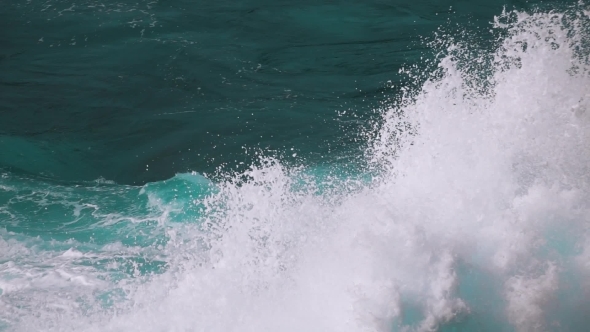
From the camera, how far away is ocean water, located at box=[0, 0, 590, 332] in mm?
5363

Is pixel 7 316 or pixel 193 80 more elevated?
pixel 193 80

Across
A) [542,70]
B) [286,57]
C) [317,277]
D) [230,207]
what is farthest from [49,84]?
[542,70]

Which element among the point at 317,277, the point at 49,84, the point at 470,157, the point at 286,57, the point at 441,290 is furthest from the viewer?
the point at 286,57

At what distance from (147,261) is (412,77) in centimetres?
505

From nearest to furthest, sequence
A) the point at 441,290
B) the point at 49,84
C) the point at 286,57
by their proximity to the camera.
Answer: the point at 441,290
the point at 49,84
the point at 286,57

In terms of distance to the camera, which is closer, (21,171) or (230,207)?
(230,207)

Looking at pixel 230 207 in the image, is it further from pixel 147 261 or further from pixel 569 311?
pixel 569 311

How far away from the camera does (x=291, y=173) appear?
774 cm

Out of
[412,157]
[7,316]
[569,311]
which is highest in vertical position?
[412,157]

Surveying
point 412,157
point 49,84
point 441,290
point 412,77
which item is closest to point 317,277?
point 441,290

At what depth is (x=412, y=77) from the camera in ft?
32.1

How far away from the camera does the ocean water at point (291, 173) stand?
5.36 metres

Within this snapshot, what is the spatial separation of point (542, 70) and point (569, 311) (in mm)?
2568

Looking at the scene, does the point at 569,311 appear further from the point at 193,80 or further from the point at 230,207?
the point at 193,80
